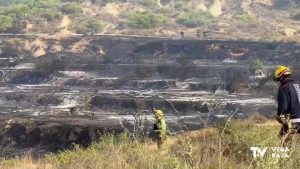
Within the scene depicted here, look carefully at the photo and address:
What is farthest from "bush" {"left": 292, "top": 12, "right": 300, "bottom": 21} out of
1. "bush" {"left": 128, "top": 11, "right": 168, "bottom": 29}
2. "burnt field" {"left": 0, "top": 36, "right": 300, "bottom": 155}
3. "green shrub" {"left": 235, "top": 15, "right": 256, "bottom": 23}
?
"burnt field" {"left": 0, "top": 36, "right": 300, "bottom": 155}

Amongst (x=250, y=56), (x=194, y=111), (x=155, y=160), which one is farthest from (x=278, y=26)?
(x=155, y=160)

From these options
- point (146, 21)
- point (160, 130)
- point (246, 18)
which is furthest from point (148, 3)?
point (160, 130)

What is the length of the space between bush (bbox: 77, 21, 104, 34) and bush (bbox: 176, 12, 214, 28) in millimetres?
11164

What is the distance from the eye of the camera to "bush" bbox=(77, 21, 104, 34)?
186 ft

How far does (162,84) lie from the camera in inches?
1298

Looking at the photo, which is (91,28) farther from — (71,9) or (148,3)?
(148,3)

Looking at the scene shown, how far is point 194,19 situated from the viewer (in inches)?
2537

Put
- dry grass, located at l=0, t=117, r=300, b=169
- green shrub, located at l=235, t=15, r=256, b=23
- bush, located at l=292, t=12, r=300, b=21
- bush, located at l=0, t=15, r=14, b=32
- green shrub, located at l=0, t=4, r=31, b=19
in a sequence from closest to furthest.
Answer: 1. dry grass, located at l=0, t=117, r=300, b=169
2. bush, located at l=0, t=15, r=14, b=32
3. green shrub, located at l=0, t=4, r=31, b=19
4. bush, located at l=292, t=12, r=300, b=21
5. green shrub, located at l=235, t=15, r=256, b=23

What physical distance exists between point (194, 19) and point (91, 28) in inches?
583

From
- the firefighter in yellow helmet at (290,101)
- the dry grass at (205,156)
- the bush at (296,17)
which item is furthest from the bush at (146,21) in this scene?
the firefighter in yellow helmet at (290,101)

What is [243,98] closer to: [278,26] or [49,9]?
[278,26]

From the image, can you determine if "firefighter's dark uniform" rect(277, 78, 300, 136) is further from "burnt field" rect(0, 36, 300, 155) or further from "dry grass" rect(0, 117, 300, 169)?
"burnt field" rect(0, 36, 300, 155)

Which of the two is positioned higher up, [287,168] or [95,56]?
[287,168]

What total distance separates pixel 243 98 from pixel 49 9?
4239 centimetres
